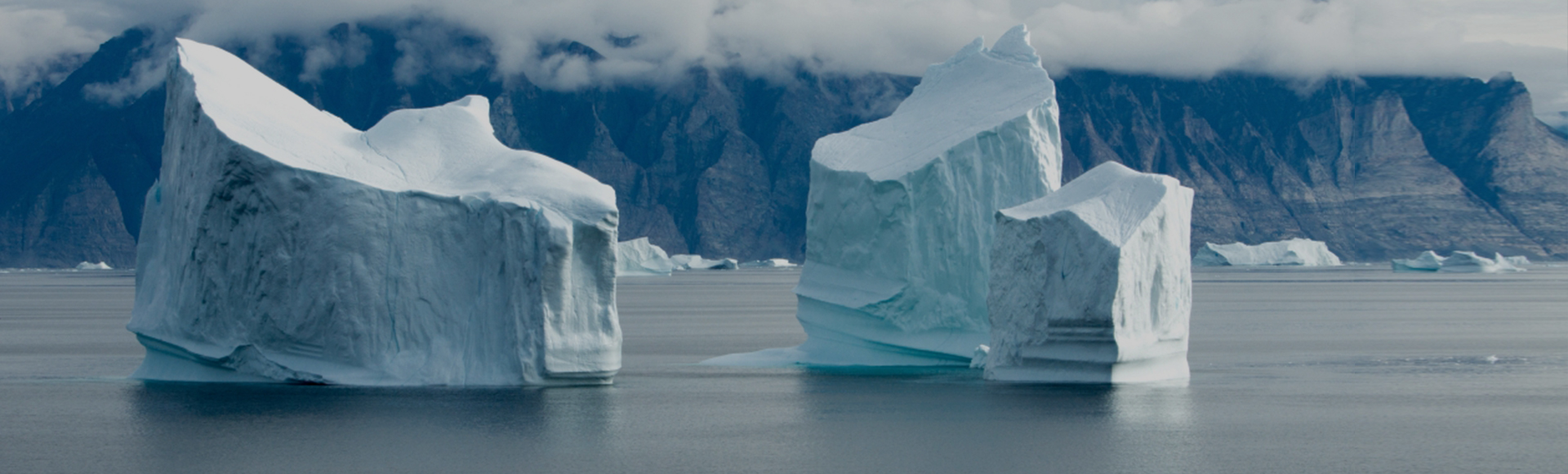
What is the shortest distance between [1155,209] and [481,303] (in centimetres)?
883

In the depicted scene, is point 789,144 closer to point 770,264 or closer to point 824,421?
point 770,264

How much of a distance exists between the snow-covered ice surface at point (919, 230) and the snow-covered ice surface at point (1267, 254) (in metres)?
89.6

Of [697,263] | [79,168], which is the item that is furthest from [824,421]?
[79,168]

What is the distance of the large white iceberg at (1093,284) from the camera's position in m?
20.3

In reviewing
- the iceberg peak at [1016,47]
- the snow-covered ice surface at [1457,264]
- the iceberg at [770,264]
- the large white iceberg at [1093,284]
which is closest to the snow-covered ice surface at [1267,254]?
the snow-covered ice surface at [1457,264]

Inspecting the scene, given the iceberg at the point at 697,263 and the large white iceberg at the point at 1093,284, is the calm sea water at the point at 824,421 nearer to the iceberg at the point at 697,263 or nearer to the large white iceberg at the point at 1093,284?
Result: the large white iceberg at the point at 1093,284

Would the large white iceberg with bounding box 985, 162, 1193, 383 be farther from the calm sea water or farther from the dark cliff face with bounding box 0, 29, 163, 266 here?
the dark cliff face with bounding box 0, 29, 163, 266

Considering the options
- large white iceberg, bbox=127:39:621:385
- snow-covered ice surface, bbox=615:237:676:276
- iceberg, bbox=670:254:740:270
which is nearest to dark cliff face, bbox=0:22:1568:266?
iceberg, bbox=670:254:740:270

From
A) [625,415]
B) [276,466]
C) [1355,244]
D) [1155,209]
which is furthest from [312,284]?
[1355,244]

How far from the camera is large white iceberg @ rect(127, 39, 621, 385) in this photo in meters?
19.8

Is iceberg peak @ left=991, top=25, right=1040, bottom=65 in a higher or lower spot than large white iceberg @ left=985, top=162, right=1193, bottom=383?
higher

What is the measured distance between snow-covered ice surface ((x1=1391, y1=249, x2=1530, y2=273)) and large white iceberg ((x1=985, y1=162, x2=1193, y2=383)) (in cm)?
8209

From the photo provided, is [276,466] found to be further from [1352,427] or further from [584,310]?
[1352,427]

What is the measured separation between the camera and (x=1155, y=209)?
20812mm
